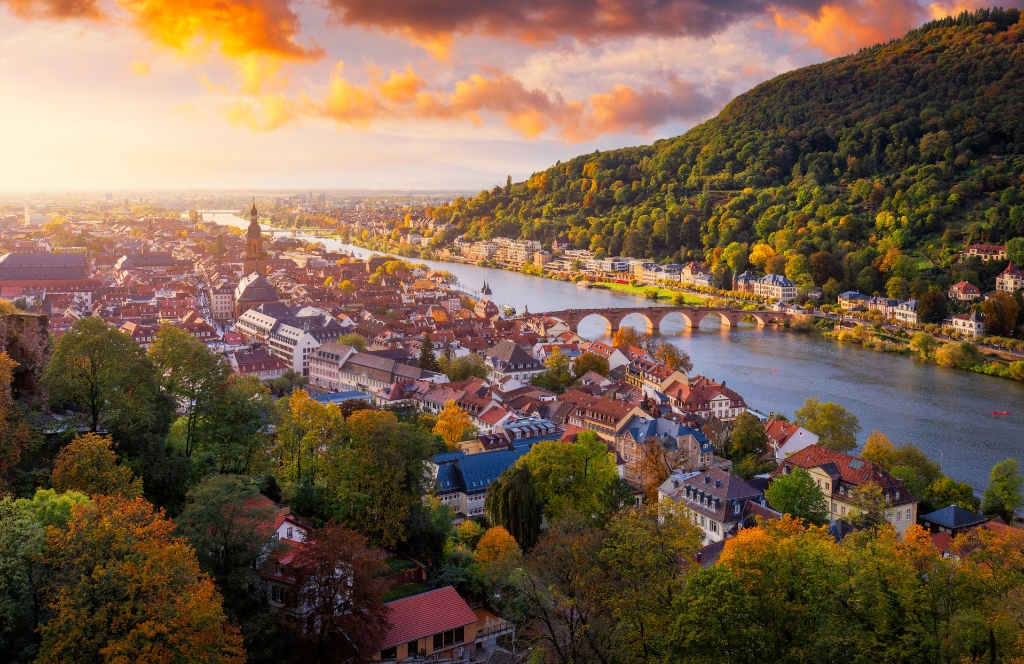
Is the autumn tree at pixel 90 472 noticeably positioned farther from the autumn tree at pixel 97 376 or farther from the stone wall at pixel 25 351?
the stone wall at pixel 25 351

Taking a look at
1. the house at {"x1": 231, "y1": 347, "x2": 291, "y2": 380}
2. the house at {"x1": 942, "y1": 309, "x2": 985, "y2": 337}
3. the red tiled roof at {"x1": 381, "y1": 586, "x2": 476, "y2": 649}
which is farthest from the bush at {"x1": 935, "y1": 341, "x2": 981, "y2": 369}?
the red tiled roof at {"x1": 381, "y1": 586, "x2": 476, "y2": 649}

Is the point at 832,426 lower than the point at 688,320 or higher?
higher

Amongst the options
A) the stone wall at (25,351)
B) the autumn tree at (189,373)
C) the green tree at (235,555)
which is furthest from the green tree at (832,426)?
the stone wall at (25,351)

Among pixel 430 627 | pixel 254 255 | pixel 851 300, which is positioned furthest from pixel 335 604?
pixel 851 300

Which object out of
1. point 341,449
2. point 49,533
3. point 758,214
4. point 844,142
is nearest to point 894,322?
point 758,214

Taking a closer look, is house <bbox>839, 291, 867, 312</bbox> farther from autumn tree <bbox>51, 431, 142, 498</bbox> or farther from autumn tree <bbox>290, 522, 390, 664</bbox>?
autumn tree <bbox>51, 431, 142, 498</bbox>

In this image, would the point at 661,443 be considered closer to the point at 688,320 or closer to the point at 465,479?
the point at 465,479

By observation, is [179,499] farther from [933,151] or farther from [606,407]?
[933,151]
